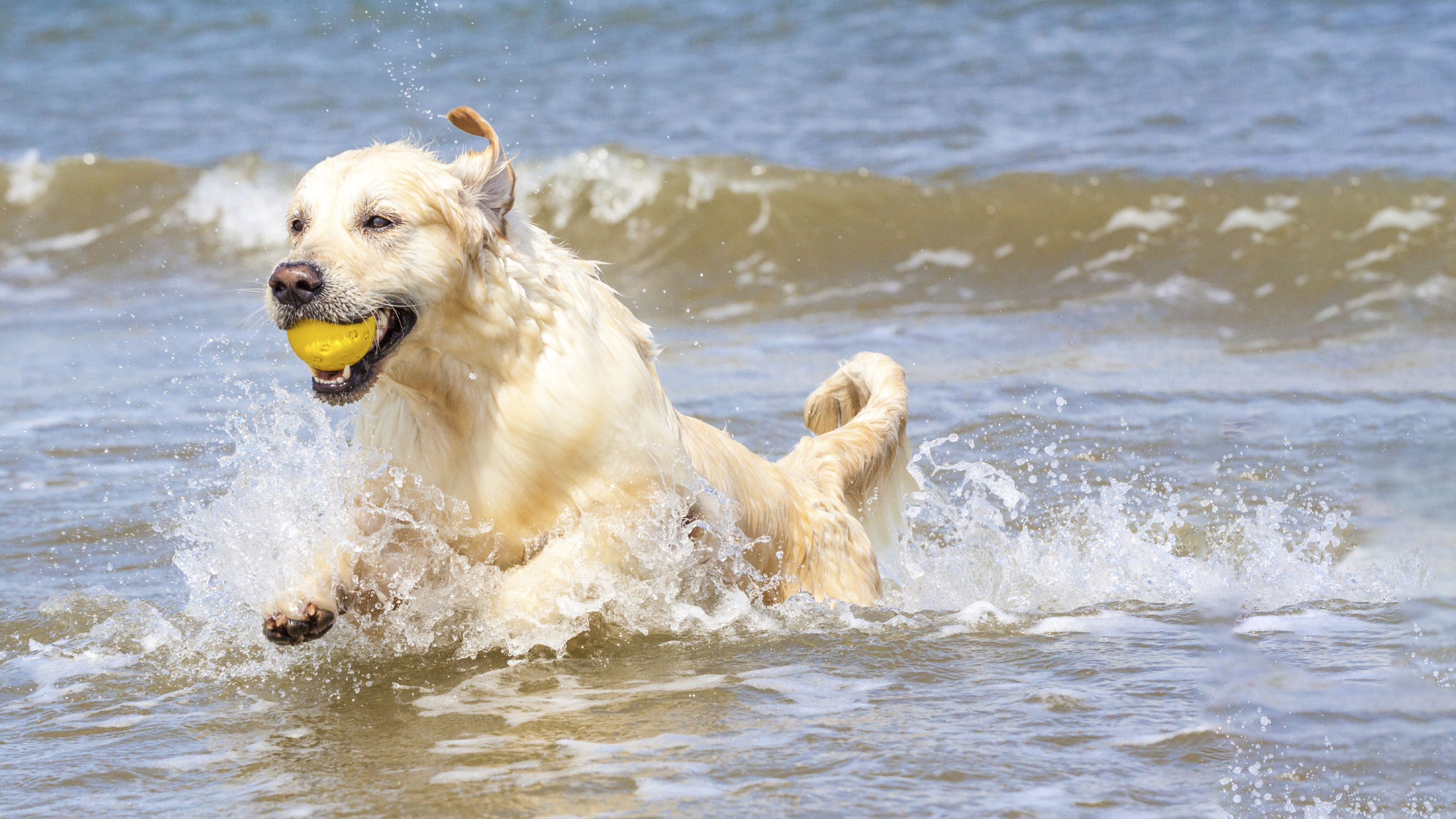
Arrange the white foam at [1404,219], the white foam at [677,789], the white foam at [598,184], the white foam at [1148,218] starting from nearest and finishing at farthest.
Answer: the white foam at [677,789] < the white foam at [1404,219] < the white foam at [1148,218] < the white foam at [598,184]

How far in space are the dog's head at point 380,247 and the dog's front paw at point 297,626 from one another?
66 centimetres

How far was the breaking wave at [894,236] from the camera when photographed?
12.0m

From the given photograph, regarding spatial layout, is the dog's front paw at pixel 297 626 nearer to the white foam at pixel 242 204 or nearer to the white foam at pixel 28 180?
the white foam at pixel 242 204

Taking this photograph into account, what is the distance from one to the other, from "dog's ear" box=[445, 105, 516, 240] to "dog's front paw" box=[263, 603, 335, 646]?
1.24m

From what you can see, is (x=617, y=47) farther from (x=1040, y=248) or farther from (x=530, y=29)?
(x=1040, y=248)

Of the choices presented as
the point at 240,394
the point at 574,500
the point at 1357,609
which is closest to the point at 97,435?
the point at 240,394

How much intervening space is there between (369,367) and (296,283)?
0.31m

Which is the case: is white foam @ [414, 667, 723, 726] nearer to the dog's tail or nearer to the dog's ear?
the dog's ear

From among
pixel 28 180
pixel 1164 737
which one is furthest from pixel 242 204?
pixel 1164 737

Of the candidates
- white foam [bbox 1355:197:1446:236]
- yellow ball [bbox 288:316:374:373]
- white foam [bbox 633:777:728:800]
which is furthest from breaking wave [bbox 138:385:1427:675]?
white foam [bbox 1355:197:1446:236]

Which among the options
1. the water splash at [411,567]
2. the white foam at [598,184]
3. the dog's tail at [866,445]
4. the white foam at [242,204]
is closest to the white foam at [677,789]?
the water splash at [411,567]

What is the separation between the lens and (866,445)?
19.8 ft

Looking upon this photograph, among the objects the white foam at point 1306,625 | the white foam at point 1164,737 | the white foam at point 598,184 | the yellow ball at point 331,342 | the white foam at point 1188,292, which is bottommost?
the white foam at point 1188,292

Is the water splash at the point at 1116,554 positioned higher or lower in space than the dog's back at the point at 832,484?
lower
